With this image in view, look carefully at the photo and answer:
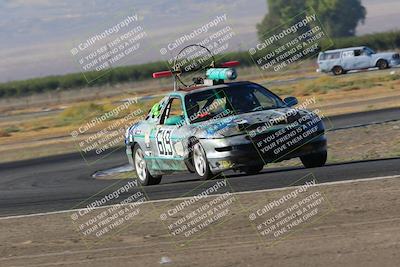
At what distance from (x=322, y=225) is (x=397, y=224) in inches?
31.4

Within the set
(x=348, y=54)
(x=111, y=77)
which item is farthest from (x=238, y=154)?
(x=111, y=77)

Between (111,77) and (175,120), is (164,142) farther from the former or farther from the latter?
(111,77)

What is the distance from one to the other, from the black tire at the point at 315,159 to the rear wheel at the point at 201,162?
5.41 ft

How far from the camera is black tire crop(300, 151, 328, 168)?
15.1 metres

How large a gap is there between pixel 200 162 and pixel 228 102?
106 cm

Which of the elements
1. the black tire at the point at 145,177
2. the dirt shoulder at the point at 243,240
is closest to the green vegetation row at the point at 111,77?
the black tire at the point at 145,177

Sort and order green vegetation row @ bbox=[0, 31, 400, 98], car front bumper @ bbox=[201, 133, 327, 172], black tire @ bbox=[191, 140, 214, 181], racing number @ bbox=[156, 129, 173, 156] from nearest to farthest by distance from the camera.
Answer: car front bumper @ bbox=[201, 133, 327, 172] < black tire @ bbox=[191, 140, 214, 181] < racing number @ bbox=[156, 129, 173, 156] < green vegetation row @ bbox=[0, 31, 400, 98]

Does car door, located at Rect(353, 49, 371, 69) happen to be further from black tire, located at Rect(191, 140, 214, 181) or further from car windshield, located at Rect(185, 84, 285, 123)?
black tire, located at Rect(191, 140, 214, 181)

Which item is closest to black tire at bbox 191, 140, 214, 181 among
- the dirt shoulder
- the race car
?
the race car

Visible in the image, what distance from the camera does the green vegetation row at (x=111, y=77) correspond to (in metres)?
96.7

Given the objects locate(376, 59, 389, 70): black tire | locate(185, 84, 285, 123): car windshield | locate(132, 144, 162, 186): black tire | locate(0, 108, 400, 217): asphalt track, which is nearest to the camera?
locate(0, 108, 400, 217): asphalt track

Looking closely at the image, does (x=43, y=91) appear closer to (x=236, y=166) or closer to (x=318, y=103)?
(x=318, y=103)

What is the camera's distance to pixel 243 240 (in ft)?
30.3

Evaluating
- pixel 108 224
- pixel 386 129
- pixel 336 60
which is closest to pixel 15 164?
pixel 386 129
